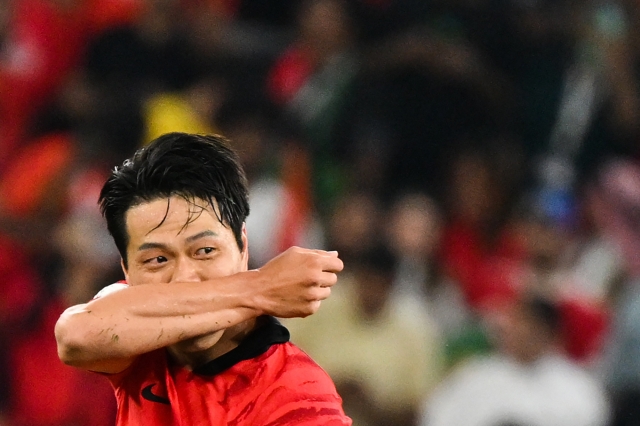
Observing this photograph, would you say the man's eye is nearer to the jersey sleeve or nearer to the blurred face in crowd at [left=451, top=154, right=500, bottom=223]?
the jersey sleeve

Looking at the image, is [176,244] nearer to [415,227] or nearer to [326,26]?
[415,227]

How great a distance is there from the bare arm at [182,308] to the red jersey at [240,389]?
16 centimetres

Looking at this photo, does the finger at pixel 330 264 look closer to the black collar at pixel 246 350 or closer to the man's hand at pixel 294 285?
the man's hand at pixel 294 285

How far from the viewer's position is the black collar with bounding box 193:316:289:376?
1659mm

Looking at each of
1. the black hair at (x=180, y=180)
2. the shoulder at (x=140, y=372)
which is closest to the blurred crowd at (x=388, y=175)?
the shoulder at (x=140, y=372)

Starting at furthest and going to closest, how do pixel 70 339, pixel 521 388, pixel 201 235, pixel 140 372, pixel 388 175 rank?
pixel 388 175, pixel 521 388, pixel 140 372, pixel 201 235, pixel 70 339

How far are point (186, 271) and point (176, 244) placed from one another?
5cm

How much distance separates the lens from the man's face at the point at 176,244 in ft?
5.15

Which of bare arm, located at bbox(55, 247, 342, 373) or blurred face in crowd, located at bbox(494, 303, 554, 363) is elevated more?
blurred face in crowd, located at bbox(494, 303, 554, 363)

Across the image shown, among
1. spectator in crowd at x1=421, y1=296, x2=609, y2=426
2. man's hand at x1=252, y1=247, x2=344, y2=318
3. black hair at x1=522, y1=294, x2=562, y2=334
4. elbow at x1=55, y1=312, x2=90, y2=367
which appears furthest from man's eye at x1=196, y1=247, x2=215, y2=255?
black hair at x1=522, y1=294, x2=562, y2=334

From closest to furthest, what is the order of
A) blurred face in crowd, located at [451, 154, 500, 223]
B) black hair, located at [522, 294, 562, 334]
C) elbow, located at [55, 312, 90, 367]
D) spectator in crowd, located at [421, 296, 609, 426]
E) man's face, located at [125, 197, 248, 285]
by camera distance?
elbow, located at [55, 312, 90, 367], man's face, located at [125, 197, 248, 285], spectator in crowd, located at [421, 296, 609, 426], black hair, located at [522, 294, 562, 334], blurred face in crowd, located at [451, 154, 500, 223]

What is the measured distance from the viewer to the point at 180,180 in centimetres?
162

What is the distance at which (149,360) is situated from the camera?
1.75 m

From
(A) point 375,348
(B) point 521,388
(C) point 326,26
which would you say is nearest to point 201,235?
(A) point 375,348
